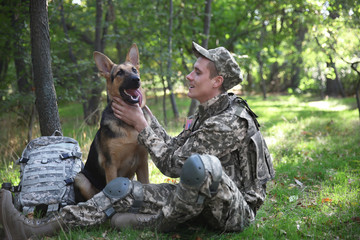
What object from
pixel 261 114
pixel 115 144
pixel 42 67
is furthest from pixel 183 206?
pixel 261 114

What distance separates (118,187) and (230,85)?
1470 millimetres

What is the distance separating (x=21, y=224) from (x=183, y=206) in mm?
1517

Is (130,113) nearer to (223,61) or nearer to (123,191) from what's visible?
(123,191)

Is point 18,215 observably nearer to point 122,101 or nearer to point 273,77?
point 122,101

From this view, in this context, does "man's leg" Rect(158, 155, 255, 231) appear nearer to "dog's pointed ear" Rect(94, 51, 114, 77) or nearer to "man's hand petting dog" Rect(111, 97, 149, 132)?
"man's hand petting dog" Rect(111, 97, 149, 132)

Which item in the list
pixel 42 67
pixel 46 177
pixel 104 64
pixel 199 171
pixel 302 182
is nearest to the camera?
pixel 199 171

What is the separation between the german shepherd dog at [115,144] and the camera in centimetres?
342

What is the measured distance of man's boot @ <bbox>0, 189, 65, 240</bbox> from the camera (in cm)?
285

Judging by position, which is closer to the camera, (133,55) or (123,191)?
(123,191)

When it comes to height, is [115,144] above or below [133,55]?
below

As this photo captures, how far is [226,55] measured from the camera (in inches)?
121

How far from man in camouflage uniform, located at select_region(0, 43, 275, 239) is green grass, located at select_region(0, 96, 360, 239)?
16 cm

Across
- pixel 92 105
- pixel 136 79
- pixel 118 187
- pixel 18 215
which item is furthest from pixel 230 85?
pixel 92 105

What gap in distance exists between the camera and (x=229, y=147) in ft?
9.51
